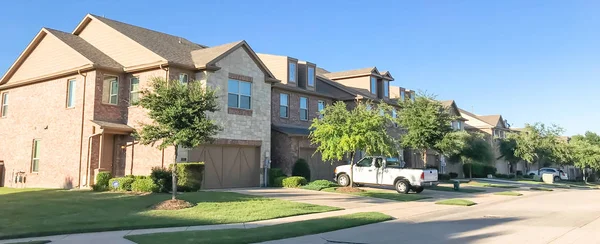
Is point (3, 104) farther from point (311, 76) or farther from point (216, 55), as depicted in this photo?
point (311, 76)

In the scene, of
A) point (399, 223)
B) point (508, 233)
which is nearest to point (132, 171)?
point (399, 223)

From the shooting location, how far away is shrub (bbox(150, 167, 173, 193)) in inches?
758

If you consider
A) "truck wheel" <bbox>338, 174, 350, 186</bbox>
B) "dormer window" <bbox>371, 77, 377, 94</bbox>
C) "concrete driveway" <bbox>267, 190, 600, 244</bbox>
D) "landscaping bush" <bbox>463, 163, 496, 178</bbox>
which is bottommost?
"concrete driveway" <bbox>267, 190, 600, 244</bbox>

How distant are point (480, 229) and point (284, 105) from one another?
18443 mm

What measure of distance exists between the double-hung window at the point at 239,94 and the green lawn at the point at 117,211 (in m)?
6.40

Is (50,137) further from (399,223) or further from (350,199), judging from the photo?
(399,223)

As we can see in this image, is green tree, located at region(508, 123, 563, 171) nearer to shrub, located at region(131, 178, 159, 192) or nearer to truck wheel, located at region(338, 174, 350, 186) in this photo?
truck wheel, located at region(338, 174, 350, 186)

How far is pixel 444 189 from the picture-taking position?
94.5 ft

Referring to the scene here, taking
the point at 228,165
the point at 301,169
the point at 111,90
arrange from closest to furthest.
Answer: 1. the point at 111,90
2. the point at 228,165
3. the point at 301,169

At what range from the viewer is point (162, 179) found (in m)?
19.4

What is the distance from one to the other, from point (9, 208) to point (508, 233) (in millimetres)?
15242

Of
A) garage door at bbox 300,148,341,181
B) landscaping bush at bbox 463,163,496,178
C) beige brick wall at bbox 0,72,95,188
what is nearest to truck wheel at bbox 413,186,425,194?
garage door at bbox 300,148,341,181

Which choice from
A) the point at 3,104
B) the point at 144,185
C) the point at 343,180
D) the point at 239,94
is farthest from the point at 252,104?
the point at 3,104

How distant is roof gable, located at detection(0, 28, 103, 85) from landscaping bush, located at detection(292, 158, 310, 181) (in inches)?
479
